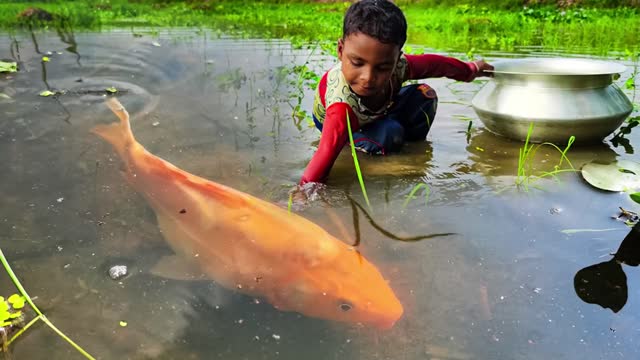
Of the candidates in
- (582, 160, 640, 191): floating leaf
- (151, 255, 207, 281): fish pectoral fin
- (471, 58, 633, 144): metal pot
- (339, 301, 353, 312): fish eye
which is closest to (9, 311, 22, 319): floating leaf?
(151, 255, 207, 281): fish pectoral fin

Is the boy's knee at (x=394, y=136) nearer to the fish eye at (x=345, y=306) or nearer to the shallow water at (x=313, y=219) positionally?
the shallow water at (x=313, y=219)

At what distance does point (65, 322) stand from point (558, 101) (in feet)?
7.69

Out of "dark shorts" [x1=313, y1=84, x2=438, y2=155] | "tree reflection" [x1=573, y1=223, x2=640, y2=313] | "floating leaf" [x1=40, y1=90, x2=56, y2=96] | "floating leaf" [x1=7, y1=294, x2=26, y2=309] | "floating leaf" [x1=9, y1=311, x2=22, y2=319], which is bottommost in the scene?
"floating leaf" [x1=9, y1=311, x2=22, y2=319]

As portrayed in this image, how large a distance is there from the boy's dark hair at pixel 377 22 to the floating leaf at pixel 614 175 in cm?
102

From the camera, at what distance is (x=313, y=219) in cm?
193

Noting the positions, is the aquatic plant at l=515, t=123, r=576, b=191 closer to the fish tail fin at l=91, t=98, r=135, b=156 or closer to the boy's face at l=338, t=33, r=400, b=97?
the boy's face at l=338, t=33, r=400, b=97

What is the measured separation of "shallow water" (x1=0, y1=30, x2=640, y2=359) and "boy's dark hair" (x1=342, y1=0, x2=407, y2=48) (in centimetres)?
65

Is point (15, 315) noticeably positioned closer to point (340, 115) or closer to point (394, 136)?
point (340, 115)

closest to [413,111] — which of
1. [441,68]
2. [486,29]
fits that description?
[441,68]

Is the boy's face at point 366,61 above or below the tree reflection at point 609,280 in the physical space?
above

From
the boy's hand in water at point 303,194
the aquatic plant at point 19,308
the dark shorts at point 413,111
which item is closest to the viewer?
the aquatic plant at point 19,308

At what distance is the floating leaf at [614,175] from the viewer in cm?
210

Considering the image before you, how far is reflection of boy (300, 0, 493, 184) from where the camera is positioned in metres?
2.16

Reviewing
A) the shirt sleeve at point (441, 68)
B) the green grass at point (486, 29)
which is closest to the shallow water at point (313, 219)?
the shirt sleeve at point (441, 68)
